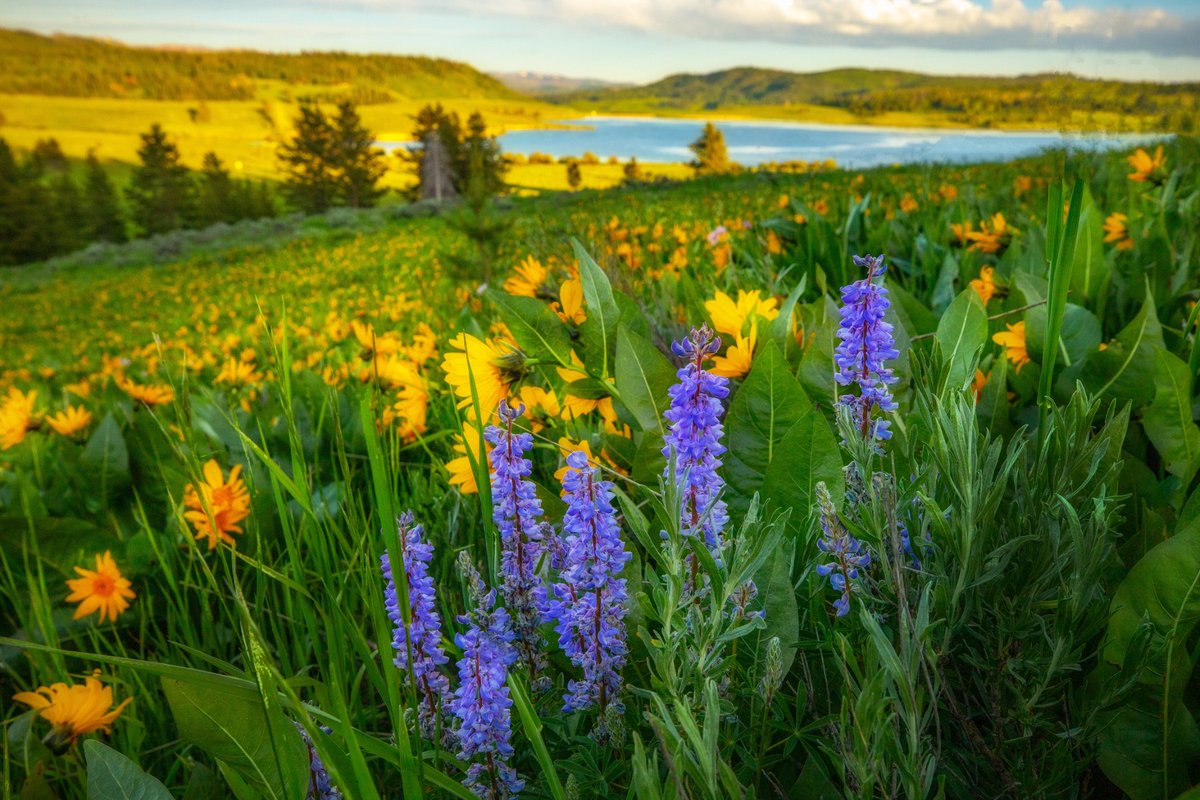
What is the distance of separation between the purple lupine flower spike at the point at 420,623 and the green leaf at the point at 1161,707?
1.96 ft

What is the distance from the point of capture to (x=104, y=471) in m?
1.92

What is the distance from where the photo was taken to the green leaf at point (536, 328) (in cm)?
107

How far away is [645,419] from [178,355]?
10.4 meters

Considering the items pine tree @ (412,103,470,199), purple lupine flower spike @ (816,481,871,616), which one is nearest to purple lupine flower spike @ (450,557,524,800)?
purple lupine flower spike @ (816,481,871,616)

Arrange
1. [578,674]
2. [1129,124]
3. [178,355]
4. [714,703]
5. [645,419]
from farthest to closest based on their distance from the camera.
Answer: [178,355], [1129,124], [645,419], [578,674], [714,703]

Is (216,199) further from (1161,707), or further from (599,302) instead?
(1161,707)

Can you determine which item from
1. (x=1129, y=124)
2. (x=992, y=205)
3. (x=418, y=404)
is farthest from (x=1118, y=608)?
(x=1129, y=124)

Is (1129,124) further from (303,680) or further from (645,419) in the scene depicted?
(303,680)

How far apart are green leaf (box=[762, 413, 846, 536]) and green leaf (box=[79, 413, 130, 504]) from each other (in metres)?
1.81

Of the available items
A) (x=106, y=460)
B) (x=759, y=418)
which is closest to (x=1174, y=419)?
(x=759, y=418)

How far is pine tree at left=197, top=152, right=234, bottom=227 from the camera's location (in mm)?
42875

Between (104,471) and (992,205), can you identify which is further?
(992,205)

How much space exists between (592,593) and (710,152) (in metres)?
19.2

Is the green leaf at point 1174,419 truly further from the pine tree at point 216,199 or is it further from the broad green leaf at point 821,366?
the pine tree at point 216,199
